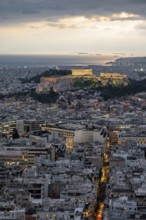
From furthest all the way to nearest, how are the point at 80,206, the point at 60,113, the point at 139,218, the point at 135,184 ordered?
the point at 60,113 < the point at 135,184 < the point at 80,206 < the point at 139,218

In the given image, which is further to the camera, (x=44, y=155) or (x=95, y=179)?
(x=44, y=155)

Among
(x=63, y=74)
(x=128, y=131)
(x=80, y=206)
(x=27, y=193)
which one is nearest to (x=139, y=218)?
(x=80, y=206)

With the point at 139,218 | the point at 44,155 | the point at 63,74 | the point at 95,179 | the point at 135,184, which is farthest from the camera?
the point at 63,74

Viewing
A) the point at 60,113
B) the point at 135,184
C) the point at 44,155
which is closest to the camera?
the point at 135,184

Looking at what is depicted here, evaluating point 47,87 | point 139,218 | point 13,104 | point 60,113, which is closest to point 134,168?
point 139,218

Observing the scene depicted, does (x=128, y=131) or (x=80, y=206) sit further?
(x=128, y=131)

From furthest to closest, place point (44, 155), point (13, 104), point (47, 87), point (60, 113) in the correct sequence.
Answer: point (47, 87) < point (13, 104) < point (60, 113) < point (44, 155)

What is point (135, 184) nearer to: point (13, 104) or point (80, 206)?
point (80, 206)

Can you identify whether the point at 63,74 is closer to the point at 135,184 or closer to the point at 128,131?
the point at 128,131
